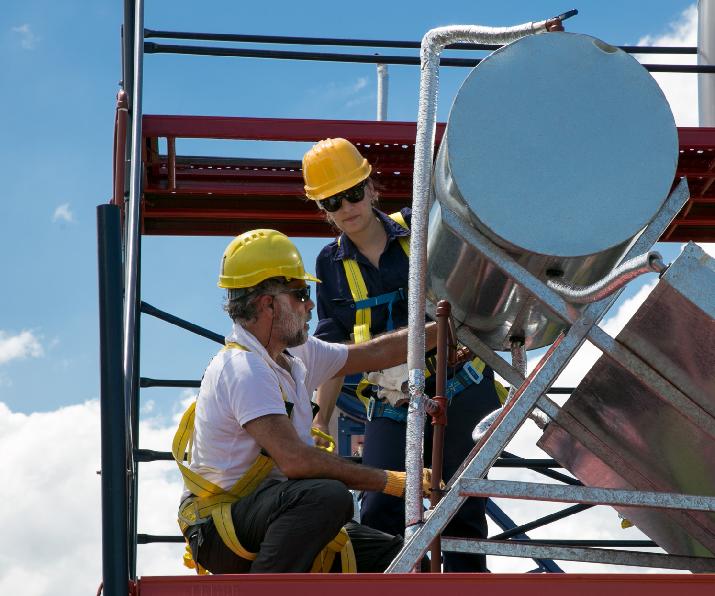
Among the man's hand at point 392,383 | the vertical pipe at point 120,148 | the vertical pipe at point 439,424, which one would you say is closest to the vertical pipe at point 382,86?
the man's hand at point 392,383

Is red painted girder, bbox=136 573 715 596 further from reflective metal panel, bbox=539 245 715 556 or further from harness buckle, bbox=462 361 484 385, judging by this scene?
harness buckle, bbox=462 361 484 385

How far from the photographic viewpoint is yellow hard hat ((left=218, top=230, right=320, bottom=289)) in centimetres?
420

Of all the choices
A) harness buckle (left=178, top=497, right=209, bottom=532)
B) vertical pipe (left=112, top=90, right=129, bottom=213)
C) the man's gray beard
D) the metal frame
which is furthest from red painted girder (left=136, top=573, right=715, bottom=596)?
the man's gray beard

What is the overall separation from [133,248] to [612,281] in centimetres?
197

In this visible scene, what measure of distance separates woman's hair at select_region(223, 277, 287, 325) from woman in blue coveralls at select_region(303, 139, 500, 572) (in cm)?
89

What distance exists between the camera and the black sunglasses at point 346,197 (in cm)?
510

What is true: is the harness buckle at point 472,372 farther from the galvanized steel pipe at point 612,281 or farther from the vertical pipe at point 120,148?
the vertical pipe at point 120,148

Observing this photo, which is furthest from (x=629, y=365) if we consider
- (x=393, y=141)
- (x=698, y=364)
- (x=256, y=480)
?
(x=393, y=141)

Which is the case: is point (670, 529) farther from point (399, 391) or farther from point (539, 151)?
point (539, 151)

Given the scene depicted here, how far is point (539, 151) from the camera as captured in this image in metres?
3.50

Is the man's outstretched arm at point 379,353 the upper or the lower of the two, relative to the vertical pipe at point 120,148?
lower

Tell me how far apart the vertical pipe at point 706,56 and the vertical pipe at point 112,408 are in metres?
5.29

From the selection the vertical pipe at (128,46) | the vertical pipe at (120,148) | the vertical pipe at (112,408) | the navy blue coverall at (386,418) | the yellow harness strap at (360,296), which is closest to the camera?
the vertical pipe at (112,408)

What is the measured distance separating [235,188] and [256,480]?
301 cm
